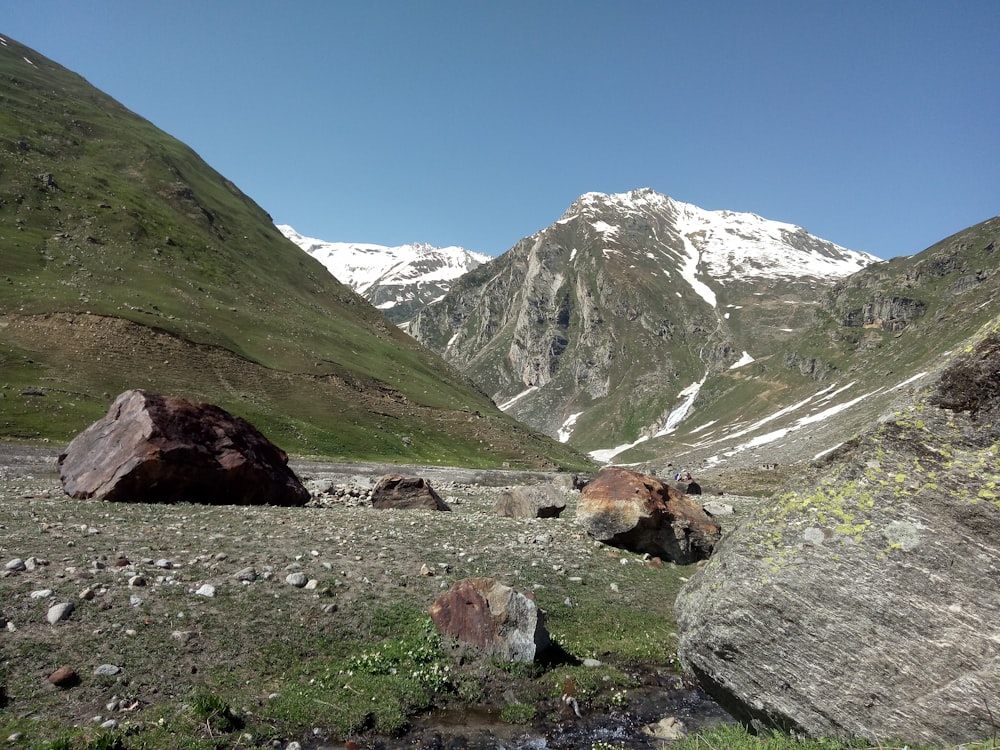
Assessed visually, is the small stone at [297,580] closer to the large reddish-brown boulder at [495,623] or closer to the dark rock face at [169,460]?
the large reddish-brown boulder at [495,623]

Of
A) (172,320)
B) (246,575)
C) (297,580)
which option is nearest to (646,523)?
(297,580)

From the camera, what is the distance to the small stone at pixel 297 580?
14969 mm

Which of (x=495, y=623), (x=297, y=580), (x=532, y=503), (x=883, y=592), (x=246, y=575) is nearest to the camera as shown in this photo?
(x=883, y=592)

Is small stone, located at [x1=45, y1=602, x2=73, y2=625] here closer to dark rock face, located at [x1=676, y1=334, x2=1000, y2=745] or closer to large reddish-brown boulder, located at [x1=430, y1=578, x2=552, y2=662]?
large reddish-brown boulder, located at [x1=430, y1=578, x2=552, y2=662]

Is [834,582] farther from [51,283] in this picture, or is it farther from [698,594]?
[51,283]

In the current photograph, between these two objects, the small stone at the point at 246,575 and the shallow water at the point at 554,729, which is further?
the small stone at the point at 246,575

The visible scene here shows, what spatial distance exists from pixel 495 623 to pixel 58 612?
9.67 meters

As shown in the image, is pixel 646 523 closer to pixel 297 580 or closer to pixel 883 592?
pixel 297 580

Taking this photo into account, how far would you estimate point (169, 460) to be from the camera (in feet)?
82.1

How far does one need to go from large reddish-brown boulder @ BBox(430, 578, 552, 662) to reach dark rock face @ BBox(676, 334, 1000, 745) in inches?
204

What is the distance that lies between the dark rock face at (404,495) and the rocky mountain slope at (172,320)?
32226 millimetres

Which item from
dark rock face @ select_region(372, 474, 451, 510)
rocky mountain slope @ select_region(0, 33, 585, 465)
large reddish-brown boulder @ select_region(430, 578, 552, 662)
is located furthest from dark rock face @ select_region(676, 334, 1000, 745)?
rocky mountain slope @ select_region(0, 33, 585, 465)

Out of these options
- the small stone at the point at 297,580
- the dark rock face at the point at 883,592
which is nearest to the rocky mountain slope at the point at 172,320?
the small stone at the point at 297,580

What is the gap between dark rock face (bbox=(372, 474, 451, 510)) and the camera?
31516mm
